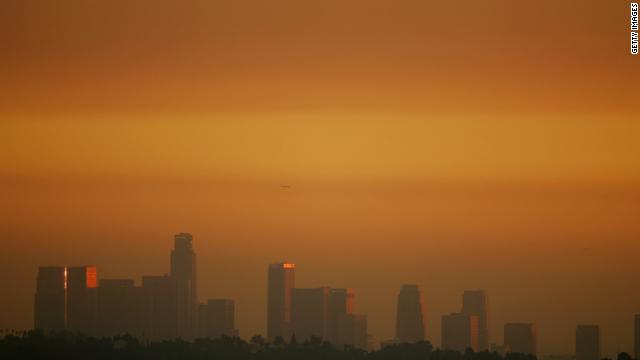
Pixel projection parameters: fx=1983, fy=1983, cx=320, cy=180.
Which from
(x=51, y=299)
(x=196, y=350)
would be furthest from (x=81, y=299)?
(x=196, y=350)

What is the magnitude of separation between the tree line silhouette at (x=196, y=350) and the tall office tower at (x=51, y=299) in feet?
31.3

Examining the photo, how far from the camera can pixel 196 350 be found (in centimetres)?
9031

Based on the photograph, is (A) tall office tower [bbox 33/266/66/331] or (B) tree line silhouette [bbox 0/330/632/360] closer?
(B) tree line silhouette [bbox 0/330/632/360]

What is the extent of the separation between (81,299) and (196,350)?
23.7 m

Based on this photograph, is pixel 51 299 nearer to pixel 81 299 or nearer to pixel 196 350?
pixel 81 299

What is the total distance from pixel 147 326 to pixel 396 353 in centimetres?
1958

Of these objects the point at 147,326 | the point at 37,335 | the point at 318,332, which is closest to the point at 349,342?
the point at 318,332

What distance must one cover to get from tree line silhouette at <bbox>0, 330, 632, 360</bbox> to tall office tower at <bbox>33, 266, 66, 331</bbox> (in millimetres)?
9551

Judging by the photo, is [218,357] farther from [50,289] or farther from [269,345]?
[50,289]

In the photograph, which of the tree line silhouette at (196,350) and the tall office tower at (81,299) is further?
the tall office tower at (81,299)

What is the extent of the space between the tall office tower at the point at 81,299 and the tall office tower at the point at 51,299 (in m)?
0.41

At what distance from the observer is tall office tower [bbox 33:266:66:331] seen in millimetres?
106125

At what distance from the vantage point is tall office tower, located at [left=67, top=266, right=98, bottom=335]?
353 ft

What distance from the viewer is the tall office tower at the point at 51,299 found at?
348ft
